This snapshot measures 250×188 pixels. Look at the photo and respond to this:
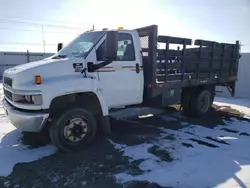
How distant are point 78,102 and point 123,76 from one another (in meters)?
1.18

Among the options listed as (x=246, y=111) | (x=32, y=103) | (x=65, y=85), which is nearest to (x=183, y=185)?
(x=65, y=85)

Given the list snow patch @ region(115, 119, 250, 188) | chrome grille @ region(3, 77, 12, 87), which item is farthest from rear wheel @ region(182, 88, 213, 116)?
chrome grille @ region(3, 77, 12, 87)

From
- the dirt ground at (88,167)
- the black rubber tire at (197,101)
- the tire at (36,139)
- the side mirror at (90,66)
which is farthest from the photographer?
the black rubber tire at (197,101)

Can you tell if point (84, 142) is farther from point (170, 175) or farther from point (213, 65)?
A: point (213, 65)

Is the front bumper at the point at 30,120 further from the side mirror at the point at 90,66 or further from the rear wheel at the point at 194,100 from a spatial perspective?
the rear wheel at the point at 194,100

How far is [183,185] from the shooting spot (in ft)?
10.9

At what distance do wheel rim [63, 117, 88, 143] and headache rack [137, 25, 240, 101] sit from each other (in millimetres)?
1909

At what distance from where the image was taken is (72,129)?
14.9 feet

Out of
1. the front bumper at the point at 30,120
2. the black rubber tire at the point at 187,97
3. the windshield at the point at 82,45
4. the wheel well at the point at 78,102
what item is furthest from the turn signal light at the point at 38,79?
the black rubber tire at the point at 187,97

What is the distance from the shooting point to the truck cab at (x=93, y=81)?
164 inches

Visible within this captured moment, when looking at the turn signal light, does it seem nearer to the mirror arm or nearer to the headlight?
the headlight

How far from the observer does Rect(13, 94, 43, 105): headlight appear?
406cm

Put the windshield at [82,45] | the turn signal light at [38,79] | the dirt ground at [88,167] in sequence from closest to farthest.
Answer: the dirt ground at [88,167] → the turn signal light at [38,79] → the windshield at [82,45]

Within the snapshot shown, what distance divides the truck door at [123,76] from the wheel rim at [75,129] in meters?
0.75
